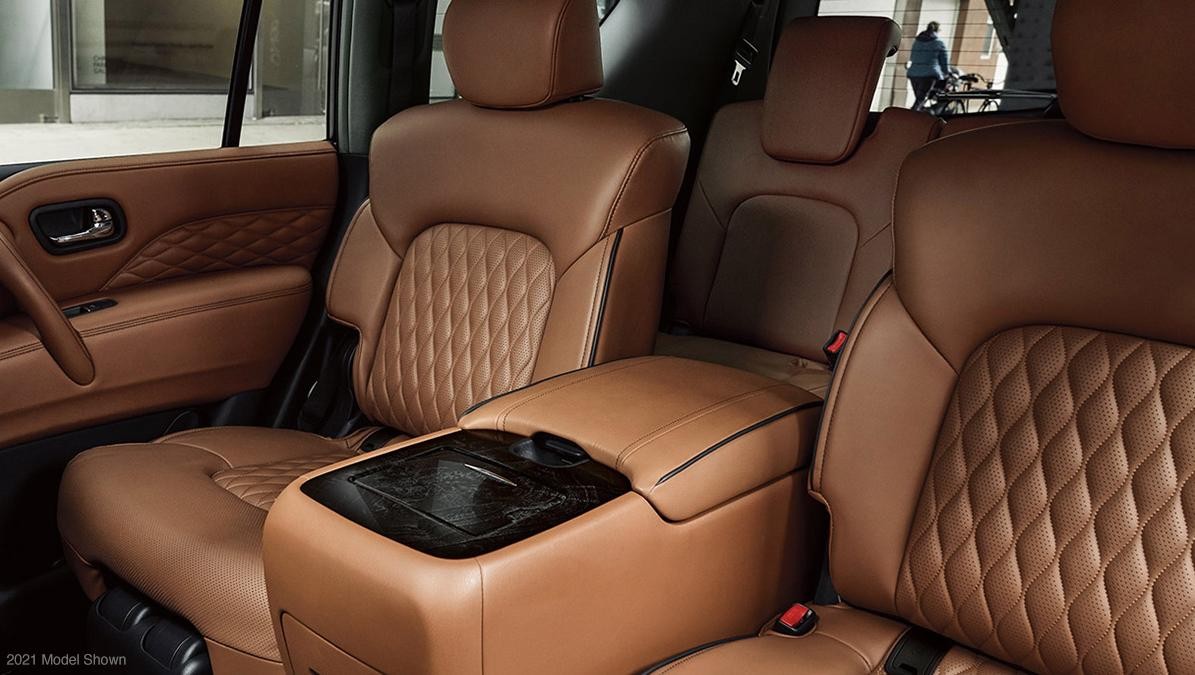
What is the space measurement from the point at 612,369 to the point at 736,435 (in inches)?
11.8

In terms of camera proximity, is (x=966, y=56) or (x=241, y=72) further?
(x=966, y=56)

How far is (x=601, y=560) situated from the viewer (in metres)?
1.20

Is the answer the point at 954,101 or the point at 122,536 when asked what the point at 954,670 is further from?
the point at 954,101

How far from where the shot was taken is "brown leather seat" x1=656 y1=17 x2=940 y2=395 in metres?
2.31

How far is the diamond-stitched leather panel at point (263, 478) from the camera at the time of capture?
5.80 ft

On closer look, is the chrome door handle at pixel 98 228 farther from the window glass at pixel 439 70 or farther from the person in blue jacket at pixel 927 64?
the person in blue jacket at pixel 927 64

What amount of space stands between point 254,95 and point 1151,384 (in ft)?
6.45

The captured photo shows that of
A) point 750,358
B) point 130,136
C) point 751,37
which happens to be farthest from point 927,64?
point 130,136

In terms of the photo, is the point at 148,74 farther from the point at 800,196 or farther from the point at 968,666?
the point at 968,666

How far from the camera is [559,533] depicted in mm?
1160

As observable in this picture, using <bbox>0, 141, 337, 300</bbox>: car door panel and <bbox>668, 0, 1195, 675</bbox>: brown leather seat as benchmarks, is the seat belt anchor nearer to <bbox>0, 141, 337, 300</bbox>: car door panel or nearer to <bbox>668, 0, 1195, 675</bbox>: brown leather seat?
<bbox>0, 141, 337, 300</bbox>: car door panel

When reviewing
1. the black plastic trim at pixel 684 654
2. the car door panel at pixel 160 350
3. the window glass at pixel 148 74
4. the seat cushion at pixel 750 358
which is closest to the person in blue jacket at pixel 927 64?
the seat cushion at pixel 750 358

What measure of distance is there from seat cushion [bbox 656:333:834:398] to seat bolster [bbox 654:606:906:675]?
0.90 metres

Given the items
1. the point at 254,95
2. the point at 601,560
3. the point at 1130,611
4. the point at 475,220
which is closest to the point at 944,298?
the point at 1130,611
